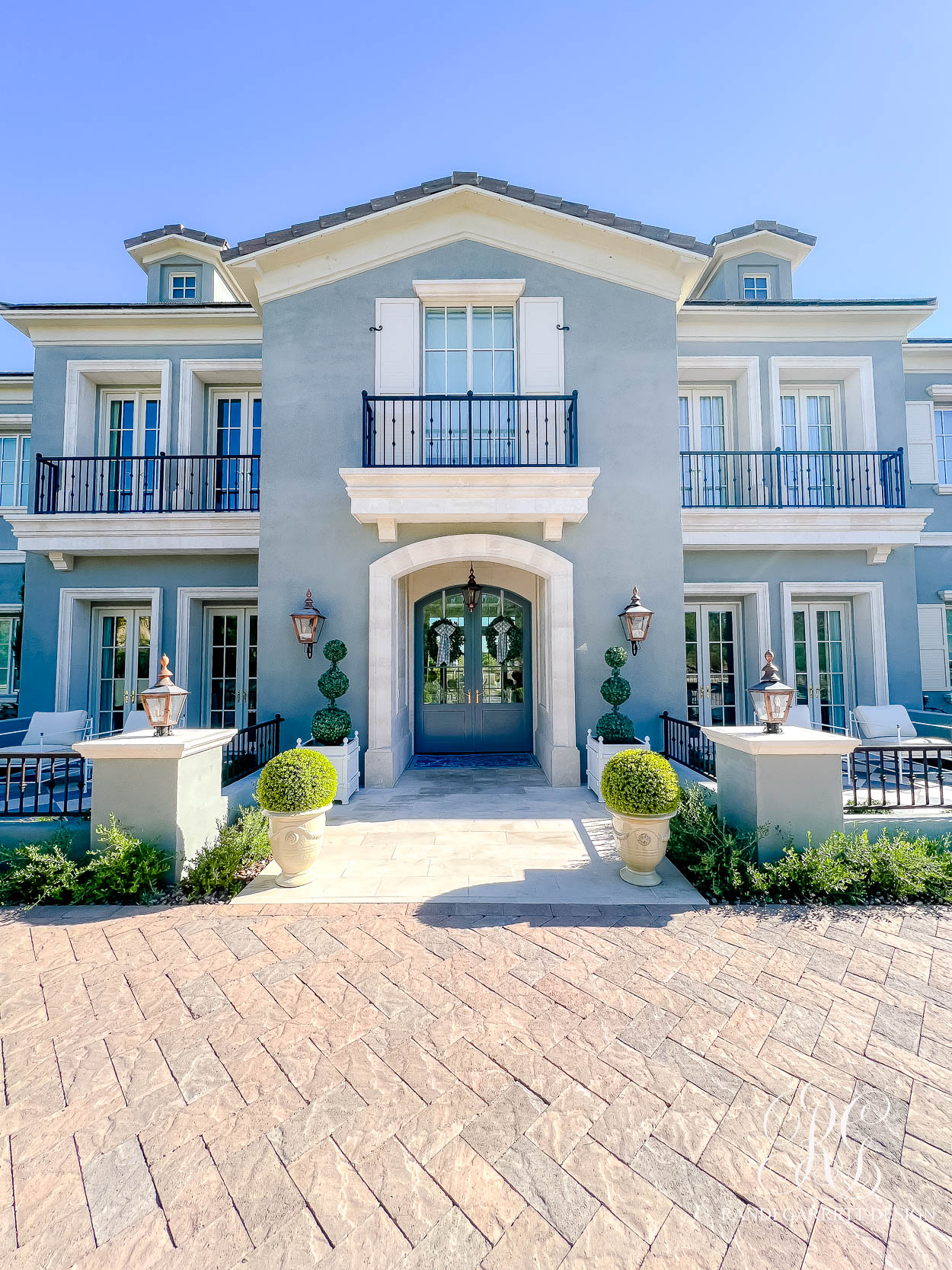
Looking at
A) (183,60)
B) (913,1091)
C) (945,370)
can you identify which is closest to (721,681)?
(945,370)

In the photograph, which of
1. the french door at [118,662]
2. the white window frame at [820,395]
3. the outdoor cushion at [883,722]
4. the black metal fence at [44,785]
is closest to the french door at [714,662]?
the outdoor cushion at [883,722]

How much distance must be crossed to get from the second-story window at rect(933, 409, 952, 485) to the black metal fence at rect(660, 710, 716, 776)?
27.3 ft

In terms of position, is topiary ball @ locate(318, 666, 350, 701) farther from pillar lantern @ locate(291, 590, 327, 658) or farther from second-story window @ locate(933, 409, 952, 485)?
second-story window @ locate(933, 409, 952, 485)

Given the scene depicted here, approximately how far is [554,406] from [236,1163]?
831 cm

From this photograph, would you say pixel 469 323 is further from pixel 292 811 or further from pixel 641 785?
pixel 292 811

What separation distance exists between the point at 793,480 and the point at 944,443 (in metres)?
3.99

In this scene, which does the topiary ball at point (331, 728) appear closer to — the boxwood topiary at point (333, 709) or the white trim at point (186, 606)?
the boxwood topiary at point (333, 709)

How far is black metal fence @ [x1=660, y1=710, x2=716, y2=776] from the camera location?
22.7 feet

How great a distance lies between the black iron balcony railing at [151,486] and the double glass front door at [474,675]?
12.9 feet

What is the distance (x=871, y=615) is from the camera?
9.98 metres

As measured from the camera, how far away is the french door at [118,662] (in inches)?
408

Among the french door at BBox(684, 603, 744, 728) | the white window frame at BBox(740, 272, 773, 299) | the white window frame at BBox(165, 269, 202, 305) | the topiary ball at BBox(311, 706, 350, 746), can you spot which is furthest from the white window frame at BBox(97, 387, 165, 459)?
the white window frame at BBox(740, 272, 773, 299)

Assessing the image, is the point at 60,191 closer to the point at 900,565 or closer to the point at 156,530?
the point at 156,530

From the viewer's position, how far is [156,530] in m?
9.63
